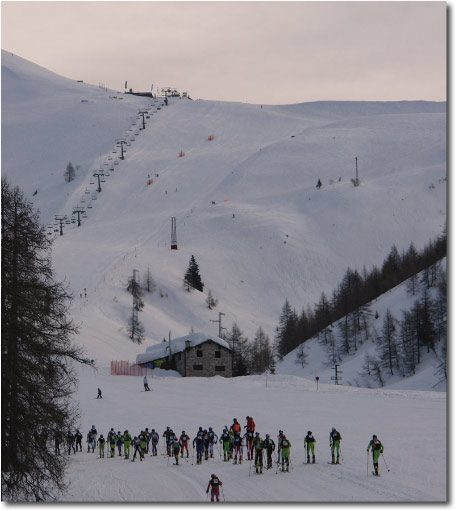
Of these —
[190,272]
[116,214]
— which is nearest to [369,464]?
[190,272]

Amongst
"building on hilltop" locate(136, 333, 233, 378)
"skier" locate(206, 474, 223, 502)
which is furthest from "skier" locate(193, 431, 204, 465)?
"building on hilltop" locate(136, 333, 233, 378)

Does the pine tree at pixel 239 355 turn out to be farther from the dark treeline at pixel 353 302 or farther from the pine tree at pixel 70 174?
the pine tree at pixel 70 174

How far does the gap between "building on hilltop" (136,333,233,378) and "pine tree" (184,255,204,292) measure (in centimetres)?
3673

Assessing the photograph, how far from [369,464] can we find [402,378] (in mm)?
34578

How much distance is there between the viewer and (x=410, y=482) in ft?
58.7

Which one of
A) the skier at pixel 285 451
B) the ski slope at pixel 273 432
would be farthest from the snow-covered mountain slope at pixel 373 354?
the skier at pixel 285 451

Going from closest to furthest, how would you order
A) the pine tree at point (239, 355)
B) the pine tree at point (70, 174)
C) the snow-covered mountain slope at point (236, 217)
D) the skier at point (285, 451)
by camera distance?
the skier at point (285, 451), the pine tree at point (239, 355), the snow-covered mountain slope at point (236, 217), the pine tree at point (70, 174)

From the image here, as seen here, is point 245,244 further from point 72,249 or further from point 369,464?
point 369,464

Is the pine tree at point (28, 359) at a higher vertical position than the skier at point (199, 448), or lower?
higher

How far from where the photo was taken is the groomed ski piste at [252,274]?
2009cm

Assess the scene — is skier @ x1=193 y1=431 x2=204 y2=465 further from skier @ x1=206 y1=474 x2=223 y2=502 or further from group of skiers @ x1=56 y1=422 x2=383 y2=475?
skier @ x1=206 y1=474 x2=223 y2=502

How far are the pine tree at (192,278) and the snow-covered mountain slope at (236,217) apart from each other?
4.27 feet

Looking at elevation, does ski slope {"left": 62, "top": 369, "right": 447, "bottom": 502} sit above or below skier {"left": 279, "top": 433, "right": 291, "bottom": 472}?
below

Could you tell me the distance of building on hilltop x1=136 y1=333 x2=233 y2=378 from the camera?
201ft
